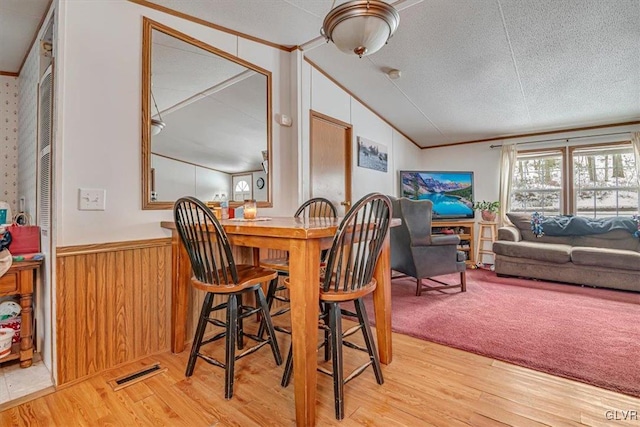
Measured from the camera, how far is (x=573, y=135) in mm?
4633

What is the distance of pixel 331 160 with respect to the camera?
11.8 ft

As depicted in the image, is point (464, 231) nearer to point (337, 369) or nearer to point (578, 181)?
point (578, 181)

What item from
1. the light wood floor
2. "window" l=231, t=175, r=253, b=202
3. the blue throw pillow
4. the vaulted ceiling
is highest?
the vaulted ceiling

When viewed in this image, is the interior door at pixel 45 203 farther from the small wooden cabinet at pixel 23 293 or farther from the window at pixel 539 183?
the window at pixel 539 183

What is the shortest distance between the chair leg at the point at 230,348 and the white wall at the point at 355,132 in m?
1.52

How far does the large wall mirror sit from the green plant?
3.92 m

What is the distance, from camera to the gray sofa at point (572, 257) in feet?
11.3

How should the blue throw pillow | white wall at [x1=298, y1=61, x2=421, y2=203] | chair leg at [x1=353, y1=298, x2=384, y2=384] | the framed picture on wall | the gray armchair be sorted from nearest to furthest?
chair leg at [x1=353, y1=298, x2=384, y2=384] < white wall at [x1=298, y1=61, x2=421, y2=203] < the gray armchair < the framed picture on wall < the blue throw pillow

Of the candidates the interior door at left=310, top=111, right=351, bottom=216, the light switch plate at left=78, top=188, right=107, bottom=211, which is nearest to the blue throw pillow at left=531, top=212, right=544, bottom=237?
the interior door at left=310, top=111, right=351, bottom=216

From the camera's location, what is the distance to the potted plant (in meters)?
4.96

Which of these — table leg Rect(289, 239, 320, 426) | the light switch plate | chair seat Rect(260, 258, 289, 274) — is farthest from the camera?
chair seat Rect(260, 258, 289, 274)

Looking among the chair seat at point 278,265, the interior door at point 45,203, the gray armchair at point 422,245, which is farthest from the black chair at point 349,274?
the gray armchair at point 422,245

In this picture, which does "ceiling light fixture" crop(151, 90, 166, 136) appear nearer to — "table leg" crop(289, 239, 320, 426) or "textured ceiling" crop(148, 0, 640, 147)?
"textured ceiling" crop(148, 0, 640, 147)

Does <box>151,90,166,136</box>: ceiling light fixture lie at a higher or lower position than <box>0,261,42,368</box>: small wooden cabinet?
higher
